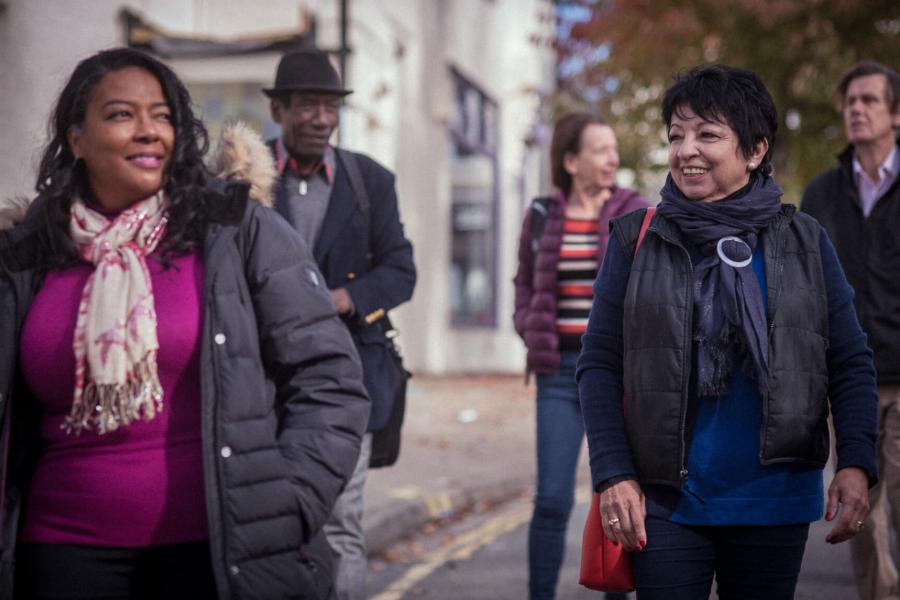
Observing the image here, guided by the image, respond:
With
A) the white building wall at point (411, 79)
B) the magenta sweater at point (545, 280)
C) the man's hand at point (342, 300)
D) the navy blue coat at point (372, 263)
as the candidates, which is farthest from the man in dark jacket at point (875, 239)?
the white building wall at point (411, 79)

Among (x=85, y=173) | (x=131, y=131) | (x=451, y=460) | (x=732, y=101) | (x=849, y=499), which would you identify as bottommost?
(x=451, y=460)

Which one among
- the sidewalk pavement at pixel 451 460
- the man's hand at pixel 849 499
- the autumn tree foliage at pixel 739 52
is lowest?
the sidewalk pavement at pixel 451 460

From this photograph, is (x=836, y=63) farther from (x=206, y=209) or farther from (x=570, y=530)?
(x=206, y=209)

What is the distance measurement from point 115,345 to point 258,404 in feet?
1.12

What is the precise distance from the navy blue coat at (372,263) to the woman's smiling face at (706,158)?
A: 73.9 inches

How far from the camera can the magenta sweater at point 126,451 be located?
10.1ft

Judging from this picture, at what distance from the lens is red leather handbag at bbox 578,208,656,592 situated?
3490mm

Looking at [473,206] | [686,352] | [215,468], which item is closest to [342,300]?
[686,352]

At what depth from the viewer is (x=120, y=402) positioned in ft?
10.1

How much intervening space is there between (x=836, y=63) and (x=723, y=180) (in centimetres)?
1336

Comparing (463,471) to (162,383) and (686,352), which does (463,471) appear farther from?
(162,383)

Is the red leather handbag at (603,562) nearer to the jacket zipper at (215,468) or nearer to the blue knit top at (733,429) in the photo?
the blue knit top at (733,429)

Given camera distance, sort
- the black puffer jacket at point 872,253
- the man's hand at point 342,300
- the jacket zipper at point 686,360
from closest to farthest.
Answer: the jacket zipper at point 686,360
the man's hand at point 342,300
the black puffer jacket at point 872,253

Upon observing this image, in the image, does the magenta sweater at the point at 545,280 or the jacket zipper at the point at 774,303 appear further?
the magenta sweater at the point at 545,280
